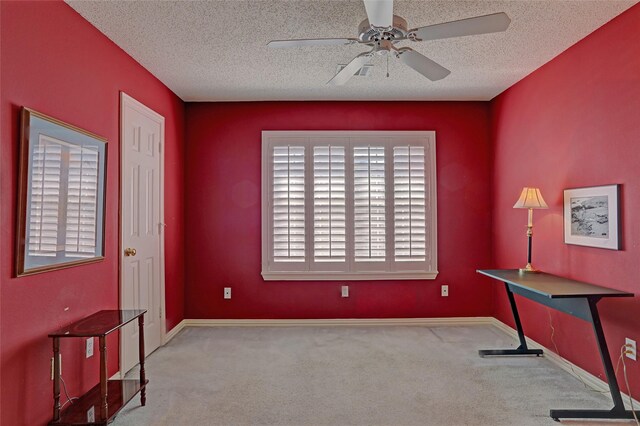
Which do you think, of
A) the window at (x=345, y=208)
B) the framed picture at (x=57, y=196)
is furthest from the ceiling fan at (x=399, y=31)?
the window at (x=345, y=208)

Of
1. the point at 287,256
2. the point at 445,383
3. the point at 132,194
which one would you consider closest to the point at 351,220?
the point at 287,256

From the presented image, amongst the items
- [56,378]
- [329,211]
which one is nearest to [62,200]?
[56,378]

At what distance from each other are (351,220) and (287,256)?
86 centimetres

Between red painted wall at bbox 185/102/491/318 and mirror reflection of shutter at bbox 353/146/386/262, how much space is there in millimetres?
378

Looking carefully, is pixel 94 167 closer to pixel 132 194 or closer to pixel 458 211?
pixel 132 194

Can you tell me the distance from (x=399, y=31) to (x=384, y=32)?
0.09 meters

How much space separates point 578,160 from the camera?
3.01 meters

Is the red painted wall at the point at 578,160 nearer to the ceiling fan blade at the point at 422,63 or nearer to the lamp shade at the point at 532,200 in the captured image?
the lamp shade at the point at 532,200

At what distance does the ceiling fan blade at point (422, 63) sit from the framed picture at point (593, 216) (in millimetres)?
1468

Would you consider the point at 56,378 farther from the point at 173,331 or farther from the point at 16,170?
the point at 173,331

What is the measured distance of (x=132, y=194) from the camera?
3.23m

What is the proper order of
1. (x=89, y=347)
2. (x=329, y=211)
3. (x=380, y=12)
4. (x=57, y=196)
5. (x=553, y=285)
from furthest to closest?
→ 1. (x=329, y=211)
2. (x=553, y=285)
3. (x=89, y=347)
4. (x=57, y=196)
5. (x=380, y=12)

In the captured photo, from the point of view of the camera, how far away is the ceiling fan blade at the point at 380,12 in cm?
173

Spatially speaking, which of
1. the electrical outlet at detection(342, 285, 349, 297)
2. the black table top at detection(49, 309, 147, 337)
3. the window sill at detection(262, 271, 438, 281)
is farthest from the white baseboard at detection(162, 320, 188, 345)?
the electrical outlet at detection(342, 285, 349, 297)
